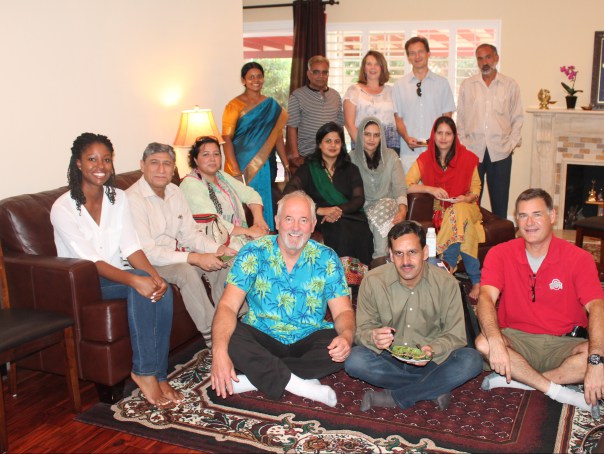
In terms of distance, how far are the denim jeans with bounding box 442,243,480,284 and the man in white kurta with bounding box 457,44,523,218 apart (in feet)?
4.60

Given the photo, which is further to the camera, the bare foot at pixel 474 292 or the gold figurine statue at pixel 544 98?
the gold figurine statue at pixel 544 98

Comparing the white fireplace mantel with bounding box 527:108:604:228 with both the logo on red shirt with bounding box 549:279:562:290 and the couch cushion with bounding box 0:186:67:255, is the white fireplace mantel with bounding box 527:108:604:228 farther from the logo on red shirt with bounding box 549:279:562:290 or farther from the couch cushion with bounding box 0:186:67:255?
the couch cushion with bounding box 0:186:67:255

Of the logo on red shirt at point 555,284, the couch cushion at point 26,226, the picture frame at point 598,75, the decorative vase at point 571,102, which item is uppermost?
the picture frame at point 598,75

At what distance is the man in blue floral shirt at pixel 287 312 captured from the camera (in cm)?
278

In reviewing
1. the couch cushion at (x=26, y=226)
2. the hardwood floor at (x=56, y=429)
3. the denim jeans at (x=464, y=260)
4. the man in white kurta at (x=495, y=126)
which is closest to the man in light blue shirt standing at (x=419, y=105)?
the man in white kurta at (x=495, y=126)

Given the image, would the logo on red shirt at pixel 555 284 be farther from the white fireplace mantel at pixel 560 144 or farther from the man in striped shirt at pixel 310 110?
the white fireplace mantel at pixel 560 144

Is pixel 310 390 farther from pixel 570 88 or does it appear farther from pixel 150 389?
pixel 570 88

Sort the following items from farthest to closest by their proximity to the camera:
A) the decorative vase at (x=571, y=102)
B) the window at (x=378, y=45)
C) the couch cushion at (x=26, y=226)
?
the window at (x=378, y=45), the decorative vase at (x=571, y=102), the couch cushion at (x=26, y=226)

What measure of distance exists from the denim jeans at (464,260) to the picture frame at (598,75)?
2944mm

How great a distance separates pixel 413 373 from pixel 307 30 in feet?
16.3

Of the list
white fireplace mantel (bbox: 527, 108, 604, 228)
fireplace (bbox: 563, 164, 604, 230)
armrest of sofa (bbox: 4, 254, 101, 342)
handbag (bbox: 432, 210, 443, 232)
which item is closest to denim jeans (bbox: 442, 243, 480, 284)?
handbag (bbox: 432, 210, 443, 232)

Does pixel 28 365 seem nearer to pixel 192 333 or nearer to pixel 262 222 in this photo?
pixel 192 333

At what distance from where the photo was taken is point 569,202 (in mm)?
6723

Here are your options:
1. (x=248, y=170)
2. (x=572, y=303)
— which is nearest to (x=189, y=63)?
(x=248, y=170)
